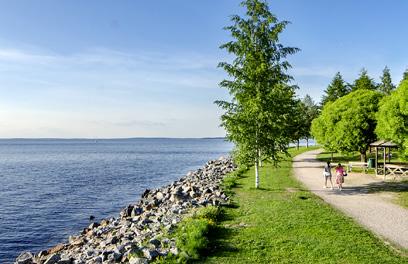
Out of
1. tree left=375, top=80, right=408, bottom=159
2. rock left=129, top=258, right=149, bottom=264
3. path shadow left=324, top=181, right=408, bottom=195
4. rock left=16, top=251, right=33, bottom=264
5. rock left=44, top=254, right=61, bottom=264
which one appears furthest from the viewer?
path shadow left=324, top=181, right=408, bottom=195

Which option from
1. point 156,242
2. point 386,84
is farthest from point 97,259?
point 386,84

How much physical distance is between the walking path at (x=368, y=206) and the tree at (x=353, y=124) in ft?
24.0

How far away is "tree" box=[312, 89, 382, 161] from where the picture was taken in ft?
128

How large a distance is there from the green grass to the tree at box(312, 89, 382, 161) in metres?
18.5

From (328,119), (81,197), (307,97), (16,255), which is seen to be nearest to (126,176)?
(81,197)

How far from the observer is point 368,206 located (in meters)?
21.0

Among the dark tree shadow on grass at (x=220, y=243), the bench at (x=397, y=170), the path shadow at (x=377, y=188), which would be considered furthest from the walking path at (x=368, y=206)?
the dark tree shadow on grass at (x=220, y=243)

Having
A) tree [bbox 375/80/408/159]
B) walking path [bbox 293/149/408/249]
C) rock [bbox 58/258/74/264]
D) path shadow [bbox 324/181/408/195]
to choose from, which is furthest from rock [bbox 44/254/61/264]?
tree [bbox 375/80/408/159]

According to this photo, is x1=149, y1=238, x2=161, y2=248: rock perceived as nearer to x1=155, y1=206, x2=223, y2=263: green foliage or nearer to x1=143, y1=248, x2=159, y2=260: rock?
x1=155, y1=206, x2=223, y2=263: green foliage

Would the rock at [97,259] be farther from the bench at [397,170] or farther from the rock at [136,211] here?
the bench at [397,170]

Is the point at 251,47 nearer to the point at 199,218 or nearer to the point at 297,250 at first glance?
the point at 199,218

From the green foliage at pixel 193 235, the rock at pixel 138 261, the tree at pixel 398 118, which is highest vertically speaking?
the tree at pixel 398 118

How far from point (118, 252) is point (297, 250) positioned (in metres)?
6.42

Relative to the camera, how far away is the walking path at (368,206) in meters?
16.0
